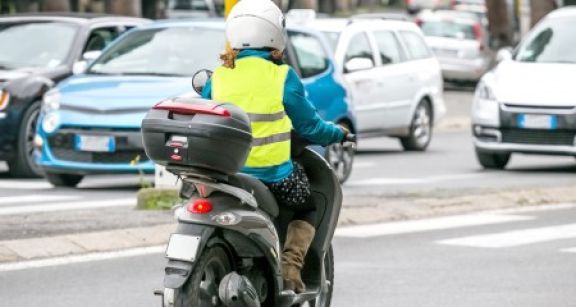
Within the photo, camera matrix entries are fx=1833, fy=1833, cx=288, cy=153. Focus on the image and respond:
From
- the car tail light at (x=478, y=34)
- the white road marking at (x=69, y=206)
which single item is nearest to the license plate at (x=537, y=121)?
the white road marking at (x=69, y=206)

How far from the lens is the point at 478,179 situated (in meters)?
18.2

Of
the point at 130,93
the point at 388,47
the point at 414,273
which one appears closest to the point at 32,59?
the point at 130,93

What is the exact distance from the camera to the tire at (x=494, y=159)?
1983 centimetres

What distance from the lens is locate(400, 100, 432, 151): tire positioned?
2323 cm

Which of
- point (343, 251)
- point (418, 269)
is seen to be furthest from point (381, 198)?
point (418, 269)

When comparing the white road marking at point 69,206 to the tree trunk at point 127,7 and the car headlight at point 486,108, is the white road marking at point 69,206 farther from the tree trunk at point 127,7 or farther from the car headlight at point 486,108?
the tree trunk at point 127,7

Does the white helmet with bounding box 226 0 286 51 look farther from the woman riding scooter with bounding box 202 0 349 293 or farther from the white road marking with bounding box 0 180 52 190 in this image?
the white road marking with bounding box 0 180 52 190

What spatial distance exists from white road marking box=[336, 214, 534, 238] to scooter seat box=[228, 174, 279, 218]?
5023 mm

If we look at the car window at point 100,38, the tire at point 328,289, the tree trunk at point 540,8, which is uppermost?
the tire at point 328,289

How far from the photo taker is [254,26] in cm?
800

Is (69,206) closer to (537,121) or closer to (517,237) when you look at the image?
(517,237)

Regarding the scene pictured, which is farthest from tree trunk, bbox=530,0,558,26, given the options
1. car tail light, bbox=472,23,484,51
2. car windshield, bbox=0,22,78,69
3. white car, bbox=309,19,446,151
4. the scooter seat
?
the scooter seat

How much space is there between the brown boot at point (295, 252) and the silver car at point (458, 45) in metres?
30.3

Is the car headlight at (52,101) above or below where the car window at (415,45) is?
above
